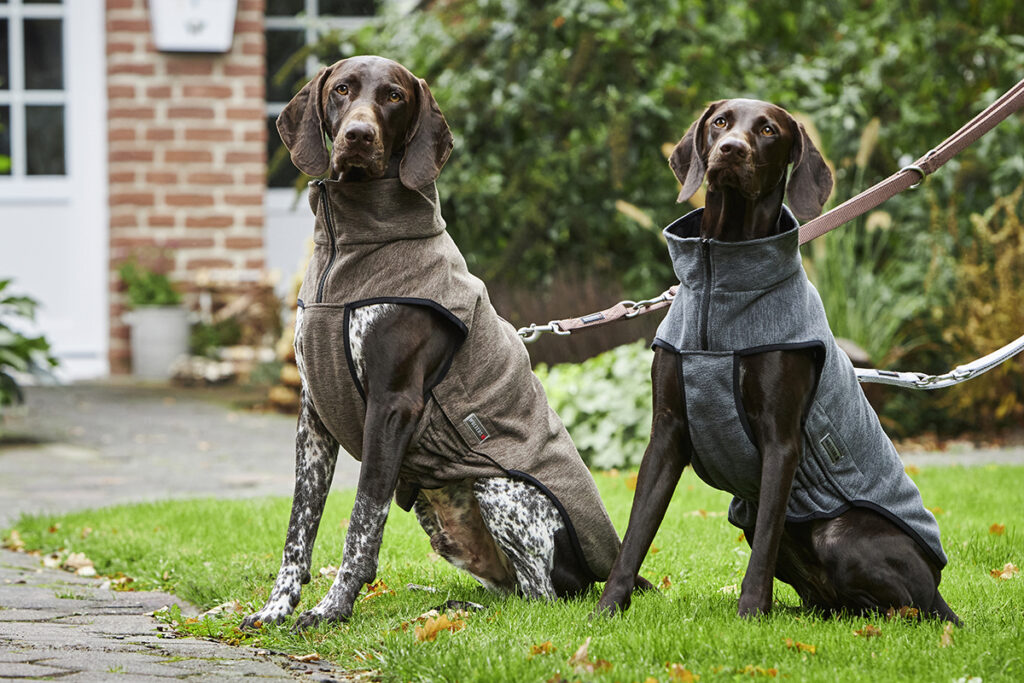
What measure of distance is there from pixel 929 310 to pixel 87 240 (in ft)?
24.0

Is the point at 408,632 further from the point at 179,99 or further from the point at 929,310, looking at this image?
the point at 179,99

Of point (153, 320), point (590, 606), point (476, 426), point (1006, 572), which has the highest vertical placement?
point (476, 426)

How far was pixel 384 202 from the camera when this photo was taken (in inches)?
138

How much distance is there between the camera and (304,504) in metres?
3.71

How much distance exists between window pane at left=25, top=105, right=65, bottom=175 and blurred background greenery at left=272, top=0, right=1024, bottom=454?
2901mm

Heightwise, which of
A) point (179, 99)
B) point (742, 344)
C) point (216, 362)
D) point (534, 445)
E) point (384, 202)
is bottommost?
point (216, 362)

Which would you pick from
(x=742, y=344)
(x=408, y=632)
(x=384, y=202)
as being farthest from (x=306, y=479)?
(x=742, y=344)

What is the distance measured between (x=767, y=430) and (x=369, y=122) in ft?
4.46

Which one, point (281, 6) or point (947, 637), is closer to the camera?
point (947, 637)

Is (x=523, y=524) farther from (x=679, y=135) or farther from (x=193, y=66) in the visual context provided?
(x=193, y=66)

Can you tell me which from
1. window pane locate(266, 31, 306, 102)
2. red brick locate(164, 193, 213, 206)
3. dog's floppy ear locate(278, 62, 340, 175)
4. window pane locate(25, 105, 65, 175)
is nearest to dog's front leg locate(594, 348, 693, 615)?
dog's floppy ear locate(278, 62, 340, 175)

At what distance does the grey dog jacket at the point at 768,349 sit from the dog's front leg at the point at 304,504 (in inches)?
43.3

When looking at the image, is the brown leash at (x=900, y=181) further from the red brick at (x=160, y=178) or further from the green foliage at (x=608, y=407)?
the red brick at (x=160, y=178)

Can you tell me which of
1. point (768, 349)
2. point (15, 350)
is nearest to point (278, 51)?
point (15, 350)
